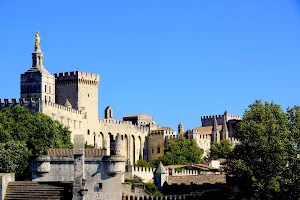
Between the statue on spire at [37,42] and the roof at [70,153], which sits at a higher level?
the statue on spire at [37,42]

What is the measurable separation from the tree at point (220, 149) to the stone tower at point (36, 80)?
23.5m

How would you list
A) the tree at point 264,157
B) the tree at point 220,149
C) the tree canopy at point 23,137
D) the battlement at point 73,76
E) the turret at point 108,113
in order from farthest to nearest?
1. the turret at point 108,113
2. the tree at point 220,149
3. the battlement at point 73,76
4. the tree canopy at point 23,137
5. the tree at point 264,157

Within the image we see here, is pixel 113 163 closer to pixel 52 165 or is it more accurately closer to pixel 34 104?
pixel 52 165

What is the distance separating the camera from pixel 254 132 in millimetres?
61406

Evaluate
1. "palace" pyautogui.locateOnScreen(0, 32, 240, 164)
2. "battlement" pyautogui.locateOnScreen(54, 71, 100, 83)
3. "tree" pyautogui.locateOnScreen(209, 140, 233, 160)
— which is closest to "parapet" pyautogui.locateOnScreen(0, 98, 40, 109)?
"palace" pyautogui.locateOnScreen(0, 32, 240, 164)

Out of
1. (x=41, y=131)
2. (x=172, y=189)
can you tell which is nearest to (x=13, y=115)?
(x=41, y=131)

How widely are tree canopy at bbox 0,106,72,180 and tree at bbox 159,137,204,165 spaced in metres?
22.4

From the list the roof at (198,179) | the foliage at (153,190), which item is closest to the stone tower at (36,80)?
the roof at (198,179)

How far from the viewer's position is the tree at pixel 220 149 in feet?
362

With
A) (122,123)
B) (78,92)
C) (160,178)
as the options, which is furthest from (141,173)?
(122,123)

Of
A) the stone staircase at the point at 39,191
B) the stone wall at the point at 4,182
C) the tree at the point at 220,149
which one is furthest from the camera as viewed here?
the tree at the point at 220,149

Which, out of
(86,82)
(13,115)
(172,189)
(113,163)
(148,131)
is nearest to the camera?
(113,163)

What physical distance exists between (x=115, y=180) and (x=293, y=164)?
43.8 feet

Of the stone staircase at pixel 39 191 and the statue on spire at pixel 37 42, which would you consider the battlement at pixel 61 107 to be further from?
the stone staircase at pixel 39 191
